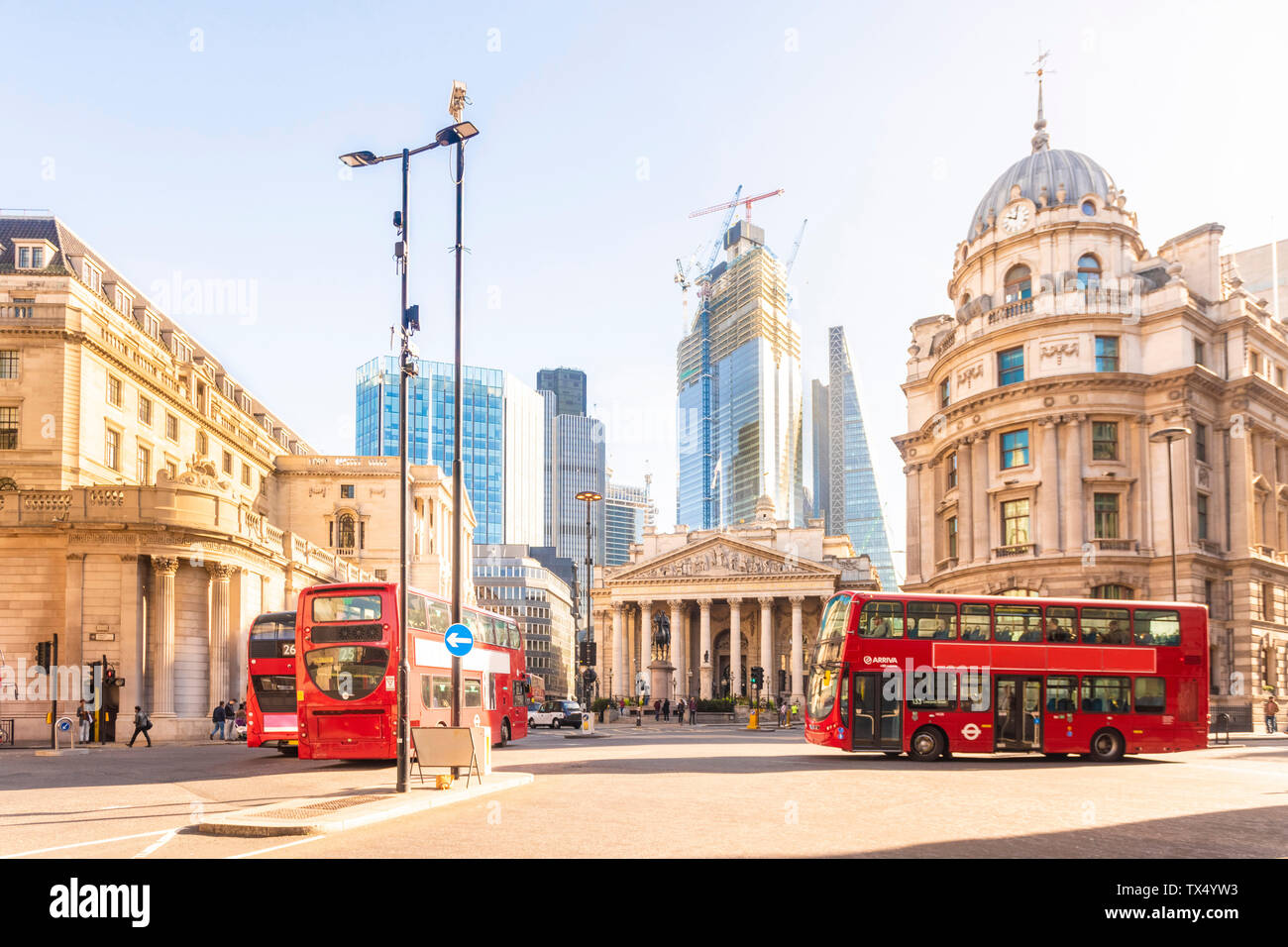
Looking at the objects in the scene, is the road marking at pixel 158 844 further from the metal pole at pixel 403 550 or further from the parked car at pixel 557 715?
the parked car at pixel 557 715

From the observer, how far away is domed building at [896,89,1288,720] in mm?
49344

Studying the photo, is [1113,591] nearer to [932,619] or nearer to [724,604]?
[932,619]

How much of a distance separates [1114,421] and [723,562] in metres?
58.4

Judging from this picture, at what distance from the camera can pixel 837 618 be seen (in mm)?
28172

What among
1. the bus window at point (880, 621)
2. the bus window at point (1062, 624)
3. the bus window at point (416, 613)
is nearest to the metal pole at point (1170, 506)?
the bus window at point (1062, 624)

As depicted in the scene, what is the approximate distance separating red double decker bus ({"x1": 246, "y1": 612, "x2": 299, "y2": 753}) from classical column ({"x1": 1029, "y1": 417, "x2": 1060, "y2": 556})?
33.7m

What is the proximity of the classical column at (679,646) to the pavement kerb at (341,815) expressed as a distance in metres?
89.1

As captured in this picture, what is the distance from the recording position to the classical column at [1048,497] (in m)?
50.0

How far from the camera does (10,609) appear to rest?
36969 mm

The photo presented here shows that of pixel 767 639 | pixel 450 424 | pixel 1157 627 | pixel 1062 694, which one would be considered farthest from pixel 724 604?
pixel 1062 694

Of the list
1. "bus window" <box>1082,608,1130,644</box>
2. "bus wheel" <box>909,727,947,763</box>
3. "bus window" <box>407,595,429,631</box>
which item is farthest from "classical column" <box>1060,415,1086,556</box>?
"bus window" <box>407,595,429,631</box>

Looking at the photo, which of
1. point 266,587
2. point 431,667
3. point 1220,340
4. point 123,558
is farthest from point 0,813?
point 1220,340
